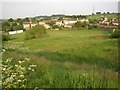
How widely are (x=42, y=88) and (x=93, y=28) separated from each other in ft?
270

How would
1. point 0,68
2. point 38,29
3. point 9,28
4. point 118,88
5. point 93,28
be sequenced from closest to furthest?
point 118,88, point 0,68, point 38,29, point 93,28, point 9,28

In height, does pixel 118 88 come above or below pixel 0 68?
below

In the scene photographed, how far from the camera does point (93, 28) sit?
283ft

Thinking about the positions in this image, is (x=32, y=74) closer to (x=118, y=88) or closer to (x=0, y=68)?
(x=0, y=68)

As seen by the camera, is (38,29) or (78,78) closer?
(78,78)

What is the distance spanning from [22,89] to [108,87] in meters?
1.94

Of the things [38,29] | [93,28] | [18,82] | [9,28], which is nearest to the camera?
[18,82]

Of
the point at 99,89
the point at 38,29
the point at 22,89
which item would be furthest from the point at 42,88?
the point at 38,29

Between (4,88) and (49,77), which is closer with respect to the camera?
(4,88)

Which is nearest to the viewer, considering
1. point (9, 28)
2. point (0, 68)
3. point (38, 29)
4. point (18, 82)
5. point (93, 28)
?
point (18, 82)

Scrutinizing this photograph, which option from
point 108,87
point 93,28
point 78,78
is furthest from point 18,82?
point 93,28

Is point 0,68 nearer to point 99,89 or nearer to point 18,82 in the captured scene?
point 18,82

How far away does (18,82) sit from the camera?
506 cm

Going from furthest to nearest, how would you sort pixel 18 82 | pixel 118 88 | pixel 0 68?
pixel 0 68 → pixel 118 88 → pixel 18 82
